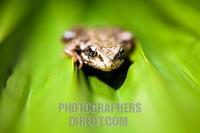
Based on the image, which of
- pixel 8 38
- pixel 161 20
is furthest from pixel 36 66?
pixel 161 20

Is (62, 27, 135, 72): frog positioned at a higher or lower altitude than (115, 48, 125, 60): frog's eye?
lower

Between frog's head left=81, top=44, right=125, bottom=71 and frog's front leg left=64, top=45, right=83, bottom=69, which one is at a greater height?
frog's head left=81, top=44, right=125, bottom=71

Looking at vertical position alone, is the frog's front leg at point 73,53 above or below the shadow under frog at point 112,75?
below

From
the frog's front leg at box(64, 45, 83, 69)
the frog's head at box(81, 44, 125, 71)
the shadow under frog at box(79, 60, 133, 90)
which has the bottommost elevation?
the frog's front leg at box(64, 45, 83, 69)

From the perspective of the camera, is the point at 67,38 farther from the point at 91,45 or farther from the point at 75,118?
the point at 75,118
